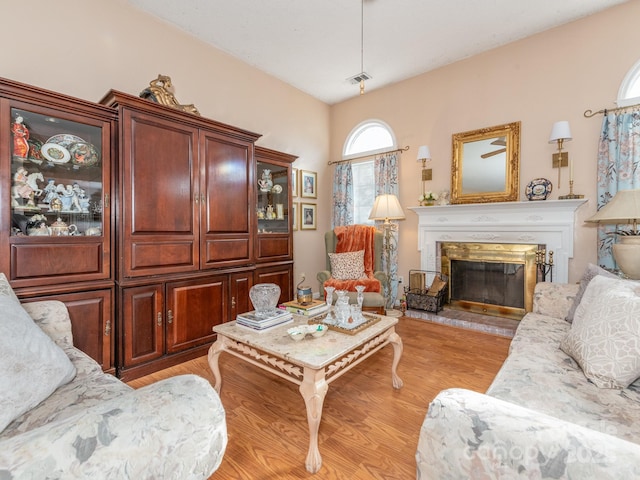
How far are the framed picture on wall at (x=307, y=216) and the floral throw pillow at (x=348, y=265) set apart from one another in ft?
3.04

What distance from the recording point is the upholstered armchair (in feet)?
11.2

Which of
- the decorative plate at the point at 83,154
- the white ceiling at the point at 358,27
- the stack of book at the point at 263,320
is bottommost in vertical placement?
the stack of book at the point at 263,320

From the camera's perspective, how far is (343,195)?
181 inches

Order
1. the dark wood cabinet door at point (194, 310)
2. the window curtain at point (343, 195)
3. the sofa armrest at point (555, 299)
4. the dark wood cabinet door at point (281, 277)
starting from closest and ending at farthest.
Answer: the sofa armrest at point (555, 299)
the dark wood cabinet door at point (194, 310)
the dark wood cabinet door at point (281, 277)
the window curtain at point (343, 195)

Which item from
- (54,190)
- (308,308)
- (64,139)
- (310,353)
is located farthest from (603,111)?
(54,190)

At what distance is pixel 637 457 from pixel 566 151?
3.38 metres

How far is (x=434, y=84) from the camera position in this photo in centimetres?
388

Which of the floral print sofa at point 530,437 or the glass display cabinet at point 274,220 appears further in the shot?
the glass display cabinet at point 274,220

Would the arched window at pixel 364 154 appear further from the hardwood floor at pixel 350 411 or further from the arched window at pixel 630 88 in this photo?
the arched window at pixel 630 88

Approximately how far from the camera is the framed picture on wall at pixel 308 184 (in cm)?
448

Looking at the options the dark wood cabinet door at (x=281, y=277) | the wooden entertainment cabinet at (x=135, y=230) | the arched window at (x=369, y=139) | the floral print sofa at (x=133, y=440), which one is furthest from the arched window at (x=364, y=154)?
the floral print sofa at (x=133, y=440)

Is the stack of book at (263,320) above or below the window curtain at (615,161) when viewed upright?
below

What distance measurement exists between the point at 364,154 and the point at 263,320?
3.31 meters

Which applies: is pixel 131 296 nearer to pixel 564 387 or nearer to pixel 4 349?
pixel 4 349
